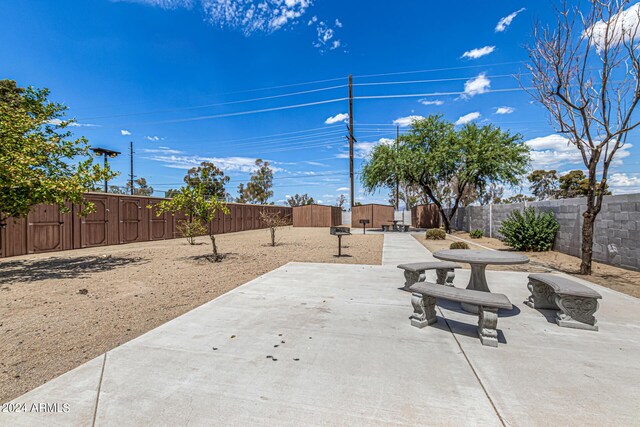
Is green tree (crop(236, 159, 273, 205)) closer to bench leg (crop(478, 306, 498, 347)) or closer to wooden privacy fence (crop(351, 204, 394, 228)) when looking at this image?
Answer: wooden privacy fence (crop(351, 204, 394, 228))

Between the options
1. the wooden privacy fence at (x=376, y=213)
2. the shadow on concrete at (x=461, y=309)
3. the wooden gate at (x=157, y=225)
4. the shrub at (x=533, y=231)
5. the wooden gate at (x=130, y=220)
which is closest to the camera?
the shadow on concrete at (x=461, y=309)

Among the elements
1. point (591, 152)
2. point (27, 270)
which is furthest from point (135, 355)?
point (591, 152)

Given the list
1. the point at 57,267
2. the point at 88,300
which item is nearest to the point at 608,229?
the point at 88,300

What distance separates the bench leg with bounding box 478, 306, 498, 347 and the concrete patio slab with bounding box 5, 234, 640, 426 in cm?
9

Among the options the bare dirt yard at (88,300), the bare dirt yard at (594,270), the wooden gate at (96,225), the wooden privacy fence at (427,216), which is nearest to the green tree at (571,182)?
the wooden privacy fence at (427,216)

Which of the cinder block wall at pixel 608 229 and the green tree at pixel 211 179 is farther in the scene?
the green tree at pixel 211 179

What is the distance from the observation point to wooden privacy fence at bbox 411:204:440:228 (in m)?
25.2

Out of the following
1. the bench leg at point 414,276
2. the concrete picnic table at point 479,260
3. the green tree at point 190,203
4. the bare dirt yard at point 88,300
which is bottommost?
the bare dirt yard at point 88,300

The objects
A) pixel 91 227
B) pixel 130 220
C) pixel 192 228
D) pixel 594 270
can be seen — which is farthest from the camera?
pixel 130 220

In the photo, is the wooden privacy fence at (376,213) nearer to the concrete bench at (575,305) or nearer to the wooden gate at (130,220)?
the wooden gate at (130,220)

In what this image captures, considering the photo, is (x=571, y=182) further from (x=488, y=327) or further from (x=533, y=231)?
(x=488, y=327)

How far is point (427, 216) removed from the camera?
26.2 meters

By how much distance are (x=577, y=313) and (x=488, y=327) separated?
135 cm

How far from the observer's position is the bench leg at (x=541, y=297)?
383 cm
